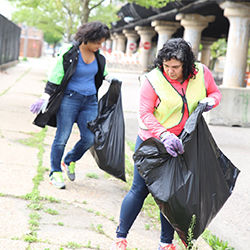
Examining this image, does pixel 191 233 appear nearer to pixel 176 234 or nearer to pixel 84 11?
Answer: pixel 176 234

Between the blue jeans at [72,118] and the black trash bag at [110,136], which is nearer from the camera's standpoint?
the black trash bag at [110,136]

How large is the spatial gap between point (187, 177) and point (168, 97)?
0.53 meters

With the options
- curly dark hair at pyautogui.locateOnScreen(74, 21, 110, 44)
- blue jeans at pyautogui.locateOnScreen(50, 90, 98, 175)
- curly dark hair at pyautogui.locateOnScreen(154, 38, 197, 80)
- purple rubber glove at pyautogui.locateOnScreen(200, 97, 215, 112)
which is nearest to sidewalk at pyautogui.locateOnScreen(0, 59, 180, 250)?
blue jeans at pyautogui.locateOnScreen(50, 90, 98, 175)

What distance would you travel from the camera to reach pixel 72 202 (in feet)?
14.0

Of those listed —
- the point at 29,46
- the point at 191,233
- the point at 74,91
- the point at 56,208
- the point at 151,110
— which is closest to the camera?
the point at 191,233

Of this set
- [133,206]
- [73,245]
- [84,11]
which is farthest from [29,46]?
[133,206]

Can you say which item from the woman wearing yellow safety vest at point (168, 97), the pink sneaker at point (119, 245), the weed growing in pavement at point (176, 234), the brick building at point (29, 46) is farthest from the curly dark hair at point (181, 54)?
the brick building at point (29, 46)

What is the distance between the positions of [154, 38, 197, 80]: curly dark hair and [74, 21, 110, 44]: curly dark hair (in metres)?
1.32

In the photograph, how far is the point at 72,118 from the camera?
181 inches

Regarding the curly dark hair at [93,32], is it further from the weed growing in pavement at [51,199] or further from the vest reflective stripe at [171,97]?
the weed growing in pavement at [51,199]

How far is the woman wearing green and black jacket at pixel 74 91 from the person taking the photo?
4.31 meters

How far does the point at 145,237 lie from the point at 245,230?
1033 mm

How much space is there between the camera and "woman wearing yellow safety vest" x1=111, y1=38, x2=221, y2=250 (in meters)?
2.98

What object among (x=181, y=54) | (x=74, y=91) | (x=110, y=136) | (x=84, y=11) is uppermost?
(x=84, y=11)
